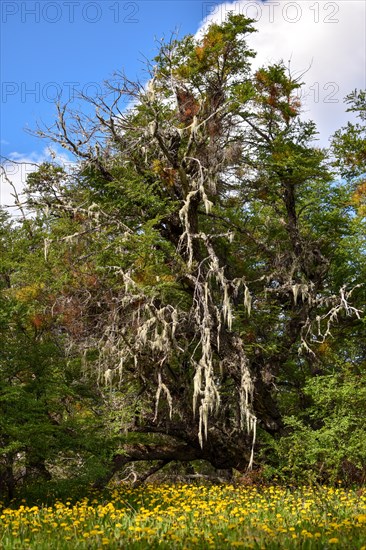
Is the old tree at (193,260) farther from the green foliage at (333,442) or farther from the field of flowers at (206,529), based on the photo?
the field of flowers at (206,529)

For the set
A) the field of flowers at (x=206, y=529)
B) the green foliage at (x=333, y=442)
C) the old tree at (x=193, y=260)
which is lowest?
the field of flowers at (x=206, y=529)

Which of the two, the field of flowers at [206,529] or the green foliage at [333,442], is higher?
the green foliage at [333,442]

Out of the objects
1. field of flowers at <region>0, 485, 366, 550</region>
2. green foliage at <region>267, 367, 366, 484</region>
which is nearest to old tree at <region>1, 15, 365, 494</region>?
green foliage at <region>267, 367, 366, 484</region>

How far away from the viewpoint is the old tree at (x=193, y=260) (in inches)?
522

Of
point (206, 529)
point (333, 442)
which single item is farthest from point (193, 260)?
point (206, 529)

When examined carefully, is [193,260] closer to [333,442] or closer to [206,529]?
[333,442]

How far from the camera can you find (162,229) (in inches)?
608

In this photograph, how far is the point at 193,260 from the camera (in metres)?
13.8

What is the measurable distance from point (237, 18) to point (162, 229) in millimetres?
6235

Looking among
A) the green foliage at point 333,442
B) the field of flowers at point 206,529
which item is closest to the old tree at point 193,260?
the green foliage at point 333,442

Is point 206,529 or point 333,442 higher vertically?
point 333,442

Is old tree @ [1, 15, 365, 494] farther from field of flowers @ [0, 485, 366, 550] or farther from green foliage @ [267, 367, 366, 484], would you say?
field of flowers @ [0, 485, 366, 550]

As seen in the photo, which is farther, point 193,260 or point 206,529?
point 193,260

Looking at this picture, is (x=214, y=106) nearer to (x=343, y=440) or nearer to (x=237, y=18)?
(x=237, y=18)
